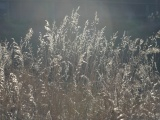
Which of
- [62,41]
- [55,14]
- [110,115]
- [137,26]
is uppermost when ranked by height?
[55,14]

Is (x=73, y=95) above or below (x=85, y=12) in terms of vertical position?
below

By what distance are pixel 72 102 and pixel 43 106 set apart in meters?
0.28

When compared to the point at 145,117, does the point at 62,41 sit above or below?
above

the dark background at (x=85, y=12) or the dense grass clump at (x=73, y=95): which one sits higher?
the dark background at (x=85, y=12)

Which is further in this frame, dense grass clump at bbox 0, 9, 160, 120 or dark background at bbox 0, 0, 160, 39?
dark background at bbox 0, 0, 160, 39

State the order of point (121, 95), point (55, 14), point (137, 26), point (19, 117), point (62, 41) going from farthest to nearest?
1. point (55, 14)
2. point (137, 26)
3. point (62, 41)
4. point (121, 95)
5. point (19, 117)

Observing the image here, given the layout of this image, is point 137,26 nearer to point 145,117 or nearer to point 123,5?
point 123,5

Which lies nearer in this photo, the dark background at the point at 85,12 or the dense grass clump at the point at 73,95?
the dense grass clump at the point at 73,95

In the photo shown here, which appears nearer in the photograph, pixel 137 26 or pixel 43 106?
pixel 43 106

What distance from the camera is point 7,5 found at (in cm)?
2362

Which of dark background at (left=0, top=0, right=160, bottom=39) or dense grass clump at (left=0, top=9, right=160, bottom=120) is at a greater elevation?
dark background at (left=0, top=0, right=160, bottom=39)

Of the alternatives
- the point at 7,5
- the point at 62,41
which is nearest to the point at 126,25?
the point at 7,5

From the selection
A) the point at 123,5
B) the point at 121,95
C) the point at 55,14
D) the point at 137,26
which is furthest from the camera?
the point at 123,5

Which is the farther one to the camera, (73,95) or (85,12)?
(85,12)
